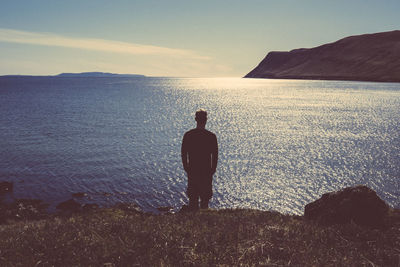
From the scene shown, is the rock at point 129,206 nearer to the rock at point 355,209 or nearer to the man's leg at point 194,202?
the man's leg at point 194,202

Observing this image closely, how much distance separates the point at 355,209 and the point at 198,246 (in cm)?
703

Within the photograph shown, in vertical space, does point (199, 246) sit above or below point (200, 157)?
below

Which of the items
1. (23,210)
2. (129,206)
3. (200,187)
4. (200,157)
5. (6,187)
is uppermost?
(200,157)

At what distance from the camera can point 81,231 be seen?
253 inches

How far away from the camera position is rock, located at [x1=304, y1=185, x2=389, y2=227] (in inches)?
376

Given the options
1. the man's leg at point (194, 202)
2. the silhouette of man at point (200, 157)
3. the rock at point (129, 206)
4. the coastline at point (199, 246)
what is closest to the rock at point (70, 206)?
the rock at point (129, 206)

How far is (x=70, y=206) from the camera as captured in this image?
22.6m

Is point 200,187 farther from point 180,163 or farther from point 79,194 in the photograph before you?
point 180,163

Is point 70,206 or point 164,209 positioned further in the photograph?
point 70,206

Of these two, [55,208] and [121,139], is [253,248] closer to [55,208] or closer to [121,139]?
[55,208]

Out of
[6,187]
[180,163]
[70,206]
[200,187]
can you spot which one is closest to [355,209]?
[200,187]

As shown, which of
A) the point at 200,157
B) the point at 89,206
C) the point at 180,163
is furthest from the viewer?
the point at 180,163

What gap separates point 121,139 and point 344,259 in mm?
43142

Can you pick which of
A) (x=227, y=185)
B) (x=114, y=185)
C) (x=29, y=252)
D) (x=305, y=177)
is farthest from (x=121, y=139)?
(x=29, y=252)
